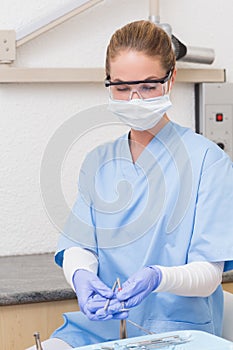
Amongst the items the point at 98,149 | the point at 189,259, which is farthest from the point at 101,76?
the point at 189,259

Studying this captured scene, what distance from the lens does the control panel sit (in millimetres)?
2191

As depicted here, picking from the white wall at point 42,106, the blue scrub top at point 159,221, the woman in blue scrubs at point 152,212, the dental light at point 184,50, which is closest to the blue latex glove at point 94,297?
the woman in blue scrubs at point 152,212

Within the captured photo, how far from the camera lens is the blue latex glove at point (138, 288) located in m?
1.27

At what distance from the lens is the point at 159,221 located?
1.51 metres

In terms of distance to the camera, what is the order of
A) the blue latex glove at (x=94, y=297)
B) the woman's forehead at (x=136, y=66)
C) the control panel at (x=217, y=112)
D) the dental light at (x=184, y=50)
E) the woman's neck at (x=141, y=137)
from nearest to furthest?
the blue latex glove at (x=94, y=297) → the woman's forehead at (x=136, y=66) → the woman's neck at (x=141, y=137) → the dental light at (x=184, y=50) → the control panel at (x=217, y=112)

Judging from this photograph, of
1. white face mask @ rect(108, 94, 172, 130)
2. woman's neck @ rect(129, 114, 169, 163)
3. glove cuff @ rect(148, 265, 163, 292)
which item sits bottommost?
glove cuff @ rect(148, 265, 163, 292)

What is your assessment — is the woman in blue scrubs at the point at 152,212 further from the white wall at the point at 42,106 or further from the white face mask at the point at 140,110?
the white wall at the point at 42,106

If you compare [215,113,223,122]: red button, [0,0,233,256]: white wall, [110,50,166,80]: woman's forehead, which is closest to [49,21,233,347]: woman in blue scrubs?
[110,50,166,80]: woman's forehead

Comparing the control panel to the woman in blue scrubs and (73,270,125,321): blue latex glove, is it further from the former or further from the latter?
(73,270,125,321): blue latex glove

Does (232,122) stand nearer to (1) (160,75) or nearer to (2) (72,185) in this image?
(2) (72,185)

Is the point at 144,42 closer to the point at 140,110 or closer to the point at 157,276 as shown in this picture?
the point at 140,110

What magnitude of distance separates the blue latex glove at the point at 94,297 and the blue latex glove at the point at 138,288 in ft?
0.06

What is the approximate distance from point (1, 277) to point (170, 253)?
1.79 feet

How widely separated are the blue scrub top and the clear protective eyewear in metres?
0.14
